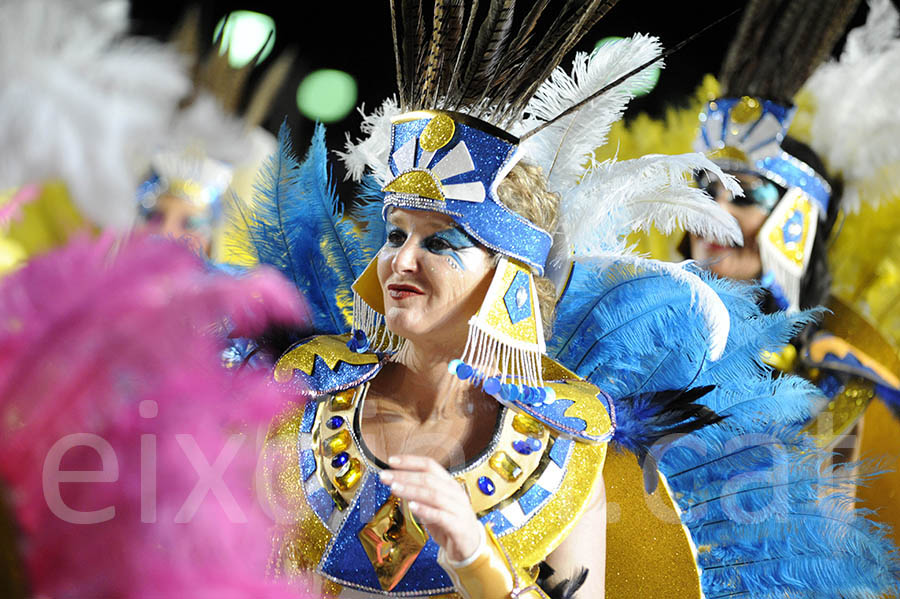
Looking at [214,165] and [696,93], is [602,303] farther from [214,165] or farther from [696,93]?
[696,93]

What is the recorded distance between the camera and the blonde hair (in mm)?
1787

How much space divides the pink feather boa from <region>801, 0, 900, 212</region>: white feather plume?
131 inches

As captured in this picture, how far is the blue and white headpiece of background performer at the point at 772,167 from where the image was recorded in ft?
10.5

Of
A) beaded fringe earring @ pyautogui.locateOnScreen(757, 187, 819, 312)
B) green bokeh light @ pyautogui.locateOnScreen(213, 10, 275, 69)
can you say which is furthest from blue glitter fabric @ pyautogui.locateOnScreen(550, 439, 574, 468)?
beaded fringe earring @ pyautogui.locateOnScreen(757, 187, 819, 312)

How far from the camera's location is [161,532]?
27.8 inches

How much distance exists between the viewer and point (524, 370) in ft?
5.80

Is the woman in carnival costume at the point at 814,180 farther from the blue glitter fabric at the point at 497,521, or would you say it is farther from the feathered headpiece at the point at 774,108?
the blue glitter fabric at the point at 497,521

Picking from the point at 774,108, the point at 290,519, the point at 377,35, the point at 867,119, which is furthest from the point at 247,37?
the point at 867,119

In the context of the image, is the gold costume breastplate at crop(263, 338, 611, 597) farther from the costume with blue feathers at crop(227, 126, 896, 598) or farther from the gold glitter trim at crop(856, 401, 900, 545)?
the gold glitter trim at crop(856, 401, 900, 545)

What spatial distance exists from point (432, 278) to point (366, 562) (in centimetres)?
52

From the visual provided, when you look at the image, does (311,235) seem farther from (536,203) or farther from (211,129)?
(536,203)

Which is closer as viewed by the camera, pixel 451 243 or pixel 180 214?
pixel 451 243

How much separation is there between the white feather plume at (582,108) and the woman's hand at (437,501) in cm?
81

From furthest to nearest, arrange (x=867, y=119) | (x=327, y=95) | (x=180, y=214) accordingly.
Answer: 1. (x=327, y=95)
2. (x=867, y=119)
3. (x=180, y=214)
